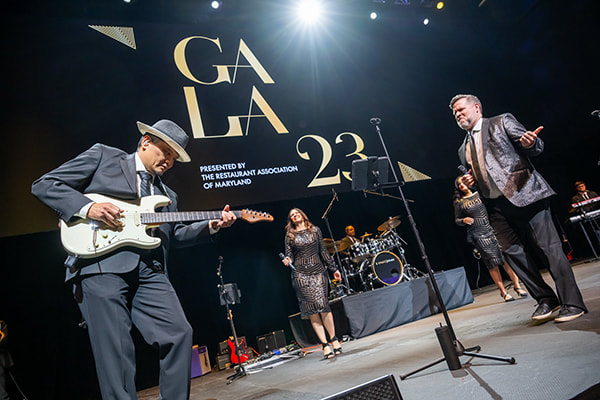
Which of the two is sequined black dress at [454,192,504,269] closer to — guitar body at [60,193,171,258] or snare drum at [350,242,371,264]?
snare drum at [350,242,371,264]

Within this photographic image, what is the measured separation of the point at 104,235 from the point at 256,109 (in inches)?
192

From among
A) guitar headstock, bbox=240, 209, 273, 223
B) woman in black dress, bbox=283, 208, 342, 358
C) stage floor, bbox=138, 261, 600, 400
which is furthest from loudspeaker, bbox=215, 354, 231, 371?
guitar headstock, bbox=240, 209, 273, 223

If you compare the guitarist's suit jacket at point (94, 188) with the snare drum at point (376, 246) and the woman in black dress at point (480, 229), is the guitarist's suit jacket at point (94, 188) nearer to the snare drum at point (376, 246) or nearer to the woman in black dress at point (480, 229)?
the woman in black dress at point (480, 229)

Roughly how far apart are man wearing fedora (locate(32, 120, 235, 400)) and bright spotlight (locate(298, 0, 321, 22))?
21.2 ft

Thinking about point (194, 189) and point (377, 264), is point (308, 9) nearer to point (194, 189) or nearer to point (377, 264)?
point (194, 189)

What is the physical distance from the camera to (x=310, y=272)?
15.7 feet

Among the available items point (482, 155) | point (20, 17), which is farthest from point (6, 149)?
point (482, 155)

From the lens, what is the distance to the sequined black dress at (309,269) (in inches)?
184

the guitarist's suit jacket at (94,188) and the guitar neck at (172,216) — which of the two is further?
the guitar neck at (172,216)

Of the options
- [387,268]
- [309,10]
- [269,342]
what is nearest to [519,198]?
[387,268]

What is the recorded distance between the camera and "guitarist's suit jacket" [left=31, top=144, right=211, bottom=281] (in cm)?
204

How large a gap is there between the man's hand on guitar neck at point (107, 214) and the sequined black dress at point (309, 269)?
2900 mm

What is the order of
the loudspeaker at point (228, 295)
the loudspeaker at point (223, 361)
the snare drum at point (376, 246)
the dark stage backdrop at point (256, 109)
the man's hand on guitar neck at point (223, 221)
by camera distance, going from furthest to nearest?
the snare drum at point (376, 246), the loudspeaker at point (223, 361), the loudspeaker at point (228, 295), the dark stage backdrop at point (256, 109), the man's hand on guitar neck at point (223, 221)

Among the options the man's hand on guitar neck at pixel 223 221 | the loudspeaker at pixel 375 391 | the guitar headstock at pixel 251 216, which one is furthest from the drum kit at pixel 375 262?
the loudspeaker at pixel 375 391
